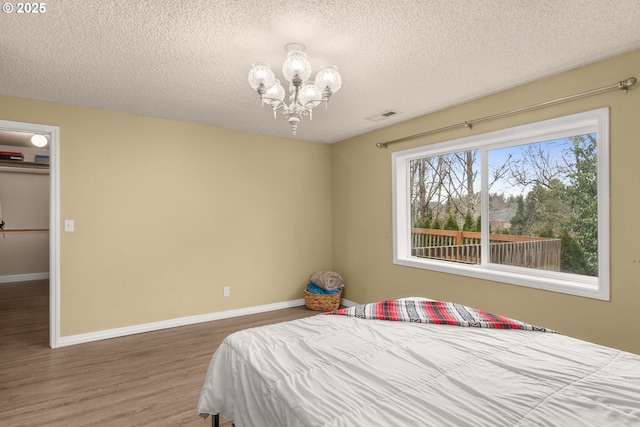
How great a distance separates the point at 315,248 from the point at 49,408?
127 inches

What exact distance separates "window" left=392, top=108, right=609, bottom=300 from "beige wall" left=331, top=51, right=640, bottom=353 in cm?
7

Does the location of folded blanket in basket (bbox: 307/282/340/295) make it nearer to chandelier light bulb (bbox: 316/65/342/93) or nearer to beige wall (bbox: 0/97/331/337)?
beige wall (bbox: 0/97/331/337)

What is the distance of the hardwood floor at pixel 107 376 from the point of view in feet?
6.80

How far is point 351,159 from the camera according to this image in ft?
14.8

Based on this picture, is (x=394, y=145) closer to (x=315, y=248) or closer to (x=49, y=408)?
(x=315, y=248)

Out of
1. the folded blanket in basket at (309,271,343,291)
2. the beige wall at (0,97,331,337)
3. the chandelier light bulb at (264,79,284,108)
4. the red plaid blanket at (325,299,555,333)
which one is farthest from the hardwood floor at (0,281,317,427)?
the chandelier light bulb at (264,79,284,108)

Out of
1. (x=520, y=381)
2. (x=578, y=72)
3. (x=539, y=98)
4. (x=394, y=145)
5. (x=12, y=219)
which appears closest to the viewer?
(x=520, y=381)

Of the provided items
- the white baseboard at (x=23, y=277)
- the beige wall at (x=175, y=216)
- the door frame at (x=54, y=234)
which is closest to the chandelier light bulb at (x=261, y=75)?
the beige wall at (x=175, y=216)

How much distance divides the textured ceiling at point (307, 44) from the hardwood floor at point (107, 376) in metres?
2.32

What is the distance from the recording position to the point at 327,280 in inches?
172

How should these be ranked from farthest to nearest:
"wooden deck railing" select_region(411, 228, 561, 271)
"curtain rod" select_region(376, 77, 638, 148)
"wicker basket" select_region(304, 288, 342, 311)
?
1. "wicker basket" select_region(304, 288, 342, 311)
2. "wooden deck railing" select_region(411, 228, 561, 271)
3. "curtain rod" select_region(376, 77, 638, 148)

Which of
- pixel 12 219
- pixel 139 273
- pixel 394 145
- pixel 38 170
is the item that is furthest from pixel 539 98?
pixel 12 219

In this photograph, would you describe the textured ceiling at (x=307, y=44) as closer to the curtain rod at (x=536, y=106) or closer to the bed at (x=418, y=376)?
the curtain rod at (x=536, y=106)

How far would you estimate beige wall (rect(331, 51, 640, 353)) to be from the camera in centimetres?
218
